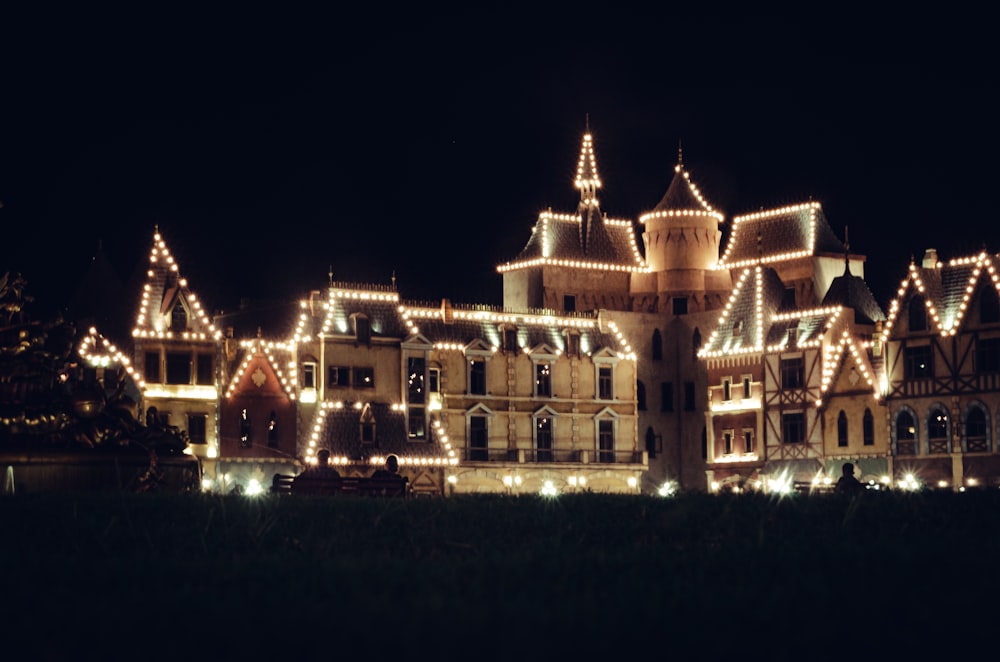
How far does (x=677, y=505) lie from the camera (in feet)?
91.2

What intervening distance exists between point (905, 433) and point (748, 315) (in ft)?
36.6

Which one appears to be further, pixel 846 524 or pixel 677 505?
pixel 677 505

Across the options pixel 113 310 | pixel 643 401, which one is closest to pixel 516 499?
pixel 113 310

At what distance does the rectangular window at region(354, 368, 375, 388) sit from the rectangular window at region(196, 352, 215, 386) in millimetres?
5765

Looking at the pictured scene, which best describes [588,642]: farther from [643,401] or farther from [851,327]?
[643,401]

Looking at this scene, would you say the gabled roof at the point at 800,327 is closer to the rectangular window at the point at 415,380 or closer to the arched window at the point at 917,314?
the arched window at the point at 917,314

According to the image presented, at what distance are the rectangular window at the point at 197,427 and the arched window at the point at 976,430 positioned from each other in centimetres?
2892

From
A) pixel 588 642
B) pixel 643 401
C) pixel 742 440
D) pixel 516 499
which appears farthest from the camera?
pixel 643 401

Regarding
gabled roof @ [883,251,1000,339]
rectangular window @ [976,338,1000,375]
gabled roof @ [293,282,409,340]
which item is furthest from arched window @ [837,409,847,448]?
gabled roof @ [293,282,409,340]

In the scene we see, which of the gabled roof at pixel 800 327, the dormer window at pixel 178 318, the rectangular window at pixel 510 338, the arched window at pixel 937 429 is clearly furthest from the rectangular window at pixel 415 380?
the arched window at pixel 937 429

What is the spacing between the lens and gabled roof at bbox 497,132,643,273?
301ft

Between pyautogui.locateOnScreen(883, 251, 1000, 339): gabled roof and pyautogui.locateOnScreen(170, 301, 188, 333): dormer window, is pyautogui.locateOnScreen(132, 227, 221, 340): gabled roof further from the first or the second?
pyautogui.locateOnScreen(883, 251, 1000, 339): gabled roof

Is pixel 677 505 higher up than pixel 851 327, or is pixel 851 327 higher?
pixel 851 327

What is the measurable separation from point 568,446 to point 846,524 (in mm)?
59728
